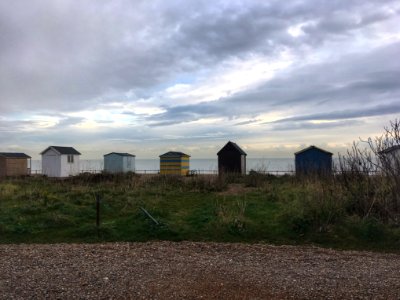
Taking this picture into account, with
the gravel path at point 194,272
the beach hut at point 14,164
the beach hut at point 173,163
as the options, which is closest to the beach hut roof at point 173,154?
the beach hut at point 173,163

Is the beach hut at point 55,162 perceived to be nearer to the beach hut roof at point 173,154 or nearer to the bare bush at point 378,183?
the beach hut roof at point 173,154

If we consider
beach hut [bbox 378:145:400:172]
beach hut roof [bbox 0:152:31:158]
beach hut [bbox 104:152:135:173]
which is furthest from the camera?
beach hut roof [bbox 0:152:31:158]

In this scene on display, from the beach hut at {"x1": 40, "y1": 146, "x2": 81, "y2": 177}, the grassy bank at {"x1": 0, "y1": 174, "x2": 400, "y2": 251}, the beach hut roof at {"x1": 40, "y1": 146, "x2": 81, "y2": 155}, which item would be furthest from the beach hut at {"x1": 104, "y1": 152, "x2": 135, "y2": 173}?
the grassy bank at {"x1": 0, "y1": 174, "x2": 400, "y2": 251}

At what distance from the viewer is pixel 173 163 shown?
118 feet

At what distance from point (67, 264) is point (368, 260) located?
504 cm

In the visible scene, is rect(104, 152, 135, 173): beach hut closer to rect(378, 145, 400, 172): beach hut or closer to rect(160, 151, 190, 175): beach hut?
rect(160, 151, 190, 175): beach hut

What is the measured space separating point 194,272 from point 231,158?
27.0 metres

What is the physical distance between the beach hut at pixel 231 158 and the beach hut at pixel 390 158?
2225 centimetres

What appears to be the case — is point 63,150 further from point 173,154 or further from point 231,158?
point 231,158

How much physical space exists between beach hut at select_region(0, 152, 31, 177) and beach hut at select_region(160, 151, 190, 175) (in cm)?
1308

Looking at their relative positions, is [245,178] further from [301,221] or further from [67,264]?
[67,264]

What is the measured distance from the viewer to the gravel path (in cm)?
528

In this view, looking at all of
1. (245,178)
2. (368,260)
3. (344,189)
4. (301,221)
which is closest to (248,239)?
(301,221)

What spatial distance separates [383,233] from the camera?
29.0ft
